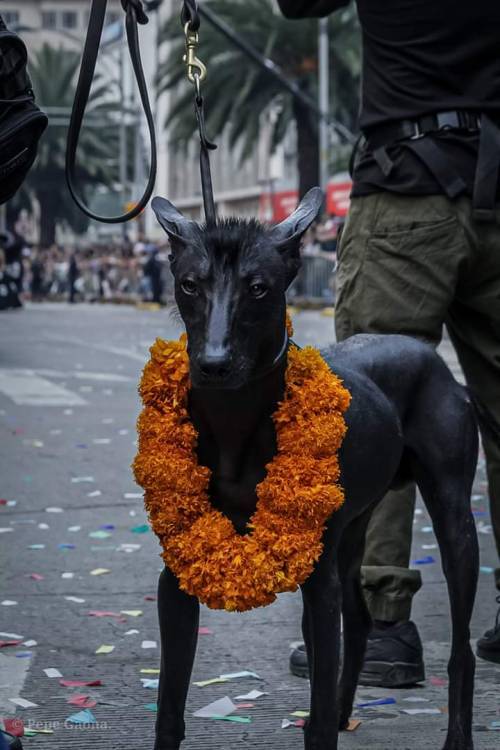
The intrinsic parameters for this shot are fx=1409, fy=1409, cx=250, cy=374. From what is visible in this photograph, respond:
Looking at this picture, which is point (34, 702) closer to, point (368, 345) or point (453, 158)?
point (368, 345)

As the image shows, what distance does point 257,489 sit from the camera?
3.02 meters

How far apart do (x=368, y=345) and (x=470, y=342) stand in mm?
877

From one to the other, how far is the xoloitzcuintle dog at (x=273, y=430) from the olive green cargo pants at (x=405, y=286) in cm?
57

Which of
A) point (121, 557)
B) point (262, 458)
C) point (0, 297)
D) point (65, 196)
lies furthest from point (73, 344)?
point (65, 196)

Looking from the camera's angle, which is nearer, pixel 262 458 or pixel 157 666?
pixel 262 458

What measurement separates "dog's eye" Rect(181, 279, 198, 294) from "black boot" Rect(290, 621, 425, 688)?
1575mm

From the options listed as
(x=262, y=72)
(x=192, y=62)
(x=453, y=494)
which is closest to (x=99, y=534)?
(x=453, y=494)

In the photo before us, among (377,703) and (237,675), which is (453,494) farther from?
(237,675)

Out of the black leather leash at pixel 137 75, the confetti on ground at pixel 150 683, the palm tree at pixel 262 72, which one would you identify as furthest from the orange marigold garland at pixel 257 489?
the palm tree at pixel 262 72

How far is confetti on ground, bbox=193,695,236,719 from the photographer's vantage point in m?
3.76

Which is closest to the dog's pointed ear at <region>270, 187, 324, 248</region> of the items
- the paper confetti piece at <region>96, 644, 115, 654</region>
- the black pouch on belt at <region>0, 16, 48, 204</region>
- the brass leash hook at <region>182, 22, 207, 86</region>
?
the brass leash hook at <region>182, 22, 207, 86</region>

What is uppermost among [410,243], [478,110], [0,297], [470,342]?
[478,110]

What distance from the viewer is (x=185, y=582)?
3006 mm

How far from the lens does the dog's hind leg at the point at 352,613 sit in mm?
3682
